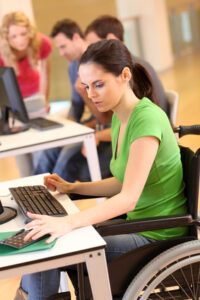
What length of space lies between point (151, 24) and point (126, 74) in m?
8.37

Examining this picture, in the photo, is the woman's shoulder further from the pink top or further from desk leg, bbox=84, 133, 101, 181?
desk leg, bbox=84, 133, 101, 181

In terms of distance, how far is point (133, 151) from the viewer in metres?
1.66

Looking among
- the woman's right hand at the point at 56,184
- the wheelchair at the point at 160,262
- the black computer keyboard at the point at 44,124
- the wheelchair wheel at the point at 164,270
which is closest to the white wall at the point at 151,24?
the black computer keyboard at the point at 44,124

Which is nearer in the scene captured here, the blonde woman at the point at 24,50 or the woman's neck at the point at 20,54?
the blonde woman at the point at 24,50

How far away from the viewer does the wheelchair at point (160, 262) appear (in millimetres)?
1590

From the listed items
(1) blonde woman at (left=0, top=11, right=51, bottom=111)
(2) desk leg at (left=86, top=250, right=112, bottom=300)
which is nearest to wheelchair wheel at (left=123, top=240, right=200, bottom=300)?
(2) desk leg at (left=86, top=250, right=112, bottom=300)

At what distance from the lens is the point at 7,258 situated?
1.45 m

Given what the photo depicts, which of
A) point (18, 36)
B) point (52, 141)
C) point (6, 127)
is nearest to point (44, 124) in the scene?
point (6, 127)

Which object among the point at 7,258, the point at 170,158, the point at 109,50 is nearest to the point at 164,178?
the point at 170,158

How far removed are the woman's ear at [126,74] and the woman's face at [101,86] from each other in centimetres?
3

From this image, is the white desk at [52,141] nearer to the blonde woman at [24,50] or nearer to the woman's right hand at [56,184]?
the blonde woman at [24,50]

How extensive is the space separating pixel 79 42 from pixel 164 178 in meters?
2.10

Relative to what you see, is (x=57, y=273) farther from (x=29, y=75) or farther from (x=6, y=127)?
(x=29, y=75)

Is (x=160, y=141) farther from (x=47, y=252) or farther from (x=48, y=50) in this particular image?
(x=48, y=50)
